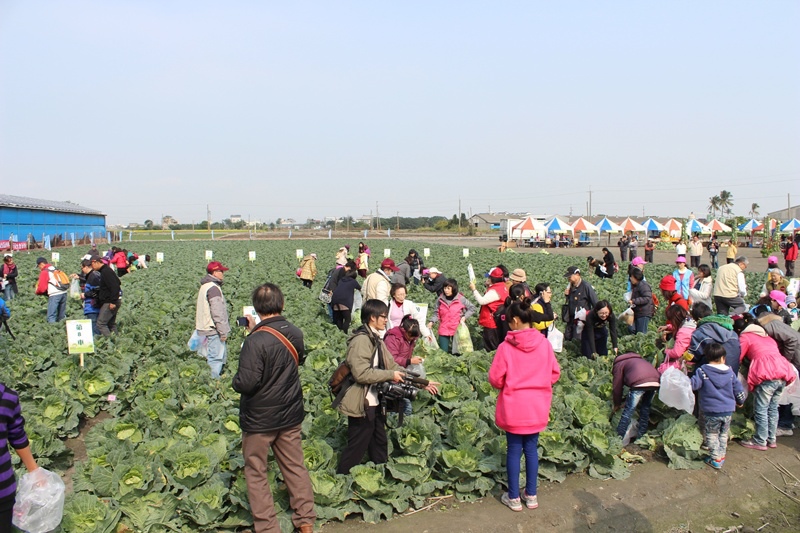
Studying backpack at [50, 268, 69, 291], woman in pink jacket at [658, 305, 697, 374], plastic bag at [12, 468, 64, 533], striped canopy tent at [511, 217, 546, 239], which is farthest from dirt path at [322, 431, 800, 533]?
striped canopy tent at [511, 217, 546, 239]

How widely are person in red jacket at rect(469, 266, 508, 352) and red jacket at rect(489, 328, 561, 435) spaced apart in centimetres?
393

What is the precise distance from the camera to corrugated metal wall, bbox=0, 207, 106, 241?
3962cm

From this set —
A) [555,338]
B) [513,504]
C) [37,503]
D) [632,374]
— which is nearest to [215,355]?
[37,503]

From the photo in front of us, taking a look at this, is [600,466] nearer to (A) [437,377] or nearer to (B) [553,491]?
(B) [553,491]

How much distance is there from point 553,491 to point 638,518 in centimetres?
71

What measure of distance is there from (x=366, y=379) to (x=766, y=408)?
450cm

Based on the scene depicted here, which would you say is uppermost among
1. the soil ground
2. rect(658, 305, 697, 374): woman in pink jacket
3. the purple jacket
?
rect(658, 305, 697, 374): woman in pink jacket

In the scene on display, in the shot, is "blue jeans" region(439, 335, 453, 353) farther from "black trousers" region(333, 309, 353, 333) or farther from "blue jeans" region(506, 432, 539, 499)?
"blue jeans" region(506, 432, 539, 499)

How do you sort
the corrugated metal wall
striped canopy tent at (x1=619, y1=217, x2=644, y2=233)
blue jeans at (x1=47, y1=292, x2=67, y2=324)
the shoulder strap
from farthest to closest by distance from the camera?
striped canopy tent at (x1=619, y1=217, x2=644, y2=233), the corrugated metal wall, blue jeans at (x1=47, y1=292, x2=67, y2=324), the shoulder strap

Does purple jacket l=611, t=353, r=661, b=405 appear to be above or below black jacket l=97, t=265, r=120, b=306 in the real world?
below

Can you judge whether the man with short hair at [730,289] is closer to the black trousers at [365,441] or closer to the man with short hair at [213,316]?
the black trousers at [365,441]

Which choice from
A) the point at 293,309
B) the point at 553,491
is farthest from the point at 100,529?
the point at 293,309

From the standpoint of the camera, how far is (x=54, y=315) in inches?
464

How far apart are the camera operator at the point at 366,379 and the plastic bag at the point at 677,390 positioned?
8.20 feet
